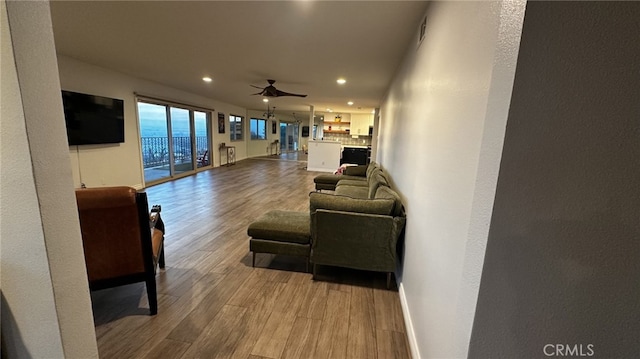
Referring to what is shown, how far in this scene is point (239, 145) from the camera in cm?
1127

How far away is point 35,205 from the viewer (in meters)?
0.83

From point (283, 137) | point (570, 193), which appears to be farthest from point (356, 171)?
point (283, 137)

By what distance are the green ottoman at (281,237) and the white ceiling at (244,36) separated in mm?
1915

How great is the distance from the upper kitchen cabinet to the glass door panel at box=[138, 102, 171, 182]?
7.84 metres

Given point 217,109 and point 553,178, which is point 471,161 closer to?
point 553,178

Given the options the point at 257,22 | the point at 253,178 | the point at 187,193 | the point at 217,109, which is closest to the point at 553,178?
the point at 257,22

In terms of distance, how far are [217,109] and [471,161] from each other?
9.50 meters

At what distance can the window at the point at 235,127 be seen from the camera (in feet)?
34.3

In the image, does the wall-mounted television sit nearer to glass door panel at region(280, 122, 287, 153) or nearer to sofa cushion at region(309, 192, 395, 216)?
sofa cushion at region(309, 192, 395, 216)

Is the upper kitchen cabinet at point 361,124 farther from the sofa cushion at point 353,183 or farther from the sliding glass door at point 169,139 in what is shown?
the sofa cushion at point 353,183

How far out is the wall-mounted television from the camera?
4109 millimetres

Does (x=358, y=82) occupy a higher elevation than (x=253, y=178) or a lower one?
higher

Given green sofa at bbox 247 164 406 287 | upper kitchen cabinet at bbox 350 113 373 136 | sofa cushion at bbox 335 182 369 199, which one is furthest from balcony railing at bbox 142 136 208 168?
upper kitchen cabinet at bbox 350 113 373 136

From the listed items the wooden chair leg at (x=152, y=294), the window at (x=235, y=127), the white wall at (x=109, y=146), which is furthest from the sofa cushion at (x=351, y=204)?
the window at (x=235, y=127)
